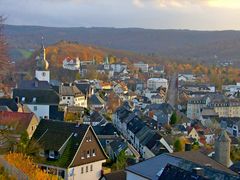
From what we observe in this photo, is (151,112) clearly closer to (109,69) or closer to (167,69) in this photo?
(109,69)

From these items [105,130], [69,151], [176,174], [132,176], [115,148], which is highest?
[176,174]

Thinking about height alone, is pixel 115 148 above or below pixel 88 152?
below

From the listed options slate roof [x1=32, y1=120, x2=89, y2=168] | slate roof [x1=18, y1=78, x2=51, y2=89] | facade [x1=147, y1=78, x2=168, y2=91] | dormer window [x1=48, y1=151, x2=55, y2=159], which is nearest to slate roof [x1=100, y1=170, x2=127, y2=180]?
slate roof [x1=32, y1=120, x2=89, y2=168]

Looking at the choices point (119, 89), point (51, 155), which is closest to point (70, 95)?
point (51, 155)

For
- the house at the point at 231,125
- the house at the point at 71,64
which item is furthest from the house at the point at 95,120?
A: the house at the point at 71,64

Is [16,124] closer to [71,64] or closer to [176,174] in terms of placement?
[176,174]
